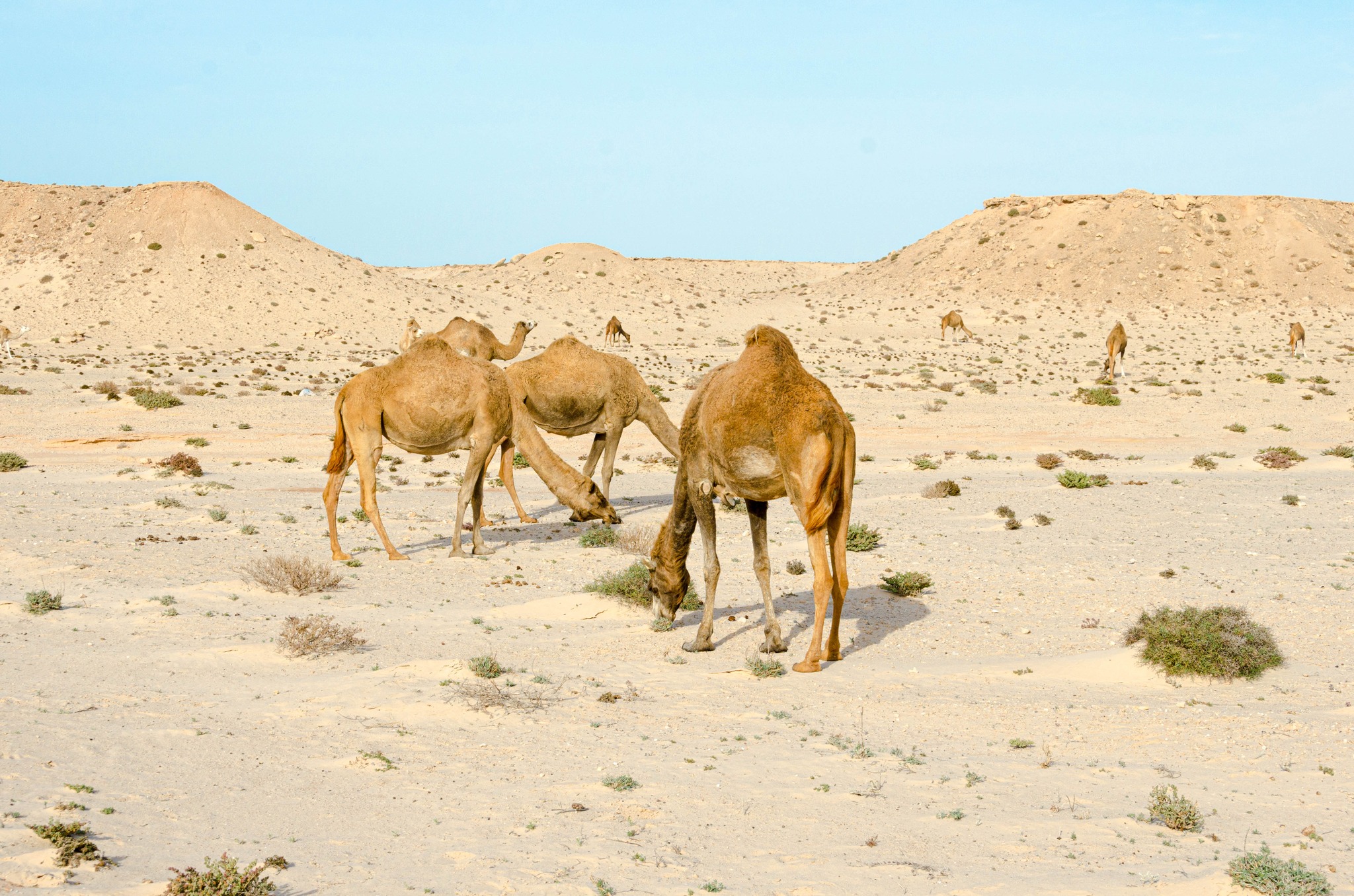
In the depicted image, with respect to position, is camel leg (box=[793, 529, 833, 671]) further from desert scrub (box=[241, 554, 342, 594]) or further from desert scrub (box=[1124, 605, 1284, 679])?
desert scrub (box=[241, 554, 342, 594])

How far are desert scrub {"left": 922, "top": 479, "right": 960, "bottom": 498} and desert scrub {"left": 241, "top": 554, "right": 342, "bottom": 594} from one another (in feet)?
35.3

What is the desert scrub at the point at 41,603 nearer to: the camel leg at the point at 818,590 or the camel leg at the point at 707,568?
the camel leg at the point at 707,568

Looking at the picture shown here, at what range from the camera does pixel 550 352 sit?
17.8 m

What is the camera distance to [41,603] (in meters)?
10.7

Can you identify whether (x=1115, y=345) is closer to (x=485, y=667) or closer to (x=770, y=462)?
(x=770, y=462)

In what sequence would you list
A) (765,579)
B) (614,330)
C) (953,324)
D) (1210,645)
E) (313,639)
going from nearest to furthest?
(1210,645)
(313,639)
(765,579)
(614,330)
(953,324)

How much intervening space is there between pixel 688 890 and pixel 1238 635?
256 inches

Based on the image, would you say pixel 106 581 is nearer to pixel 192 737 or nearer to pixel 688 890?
pixel 192 737

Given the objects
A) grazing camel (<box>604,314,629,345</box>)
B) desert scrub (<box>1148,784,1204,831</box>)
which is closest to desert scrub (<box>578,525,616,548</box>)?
desert scrub (<box>1148,784,1204,831</box>)

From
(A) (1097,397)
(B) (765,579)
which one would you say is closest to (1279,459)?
(A) (1097,397)

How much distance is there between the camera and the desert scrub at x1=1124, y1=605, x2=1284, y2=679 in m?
9.73

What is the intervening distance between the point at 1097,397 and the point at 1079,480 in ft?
56.0

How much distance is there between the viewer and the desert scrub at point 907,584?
12.8 meters

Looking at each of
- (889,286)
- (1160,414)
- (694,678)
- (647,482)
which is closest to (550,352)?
(647,482)
